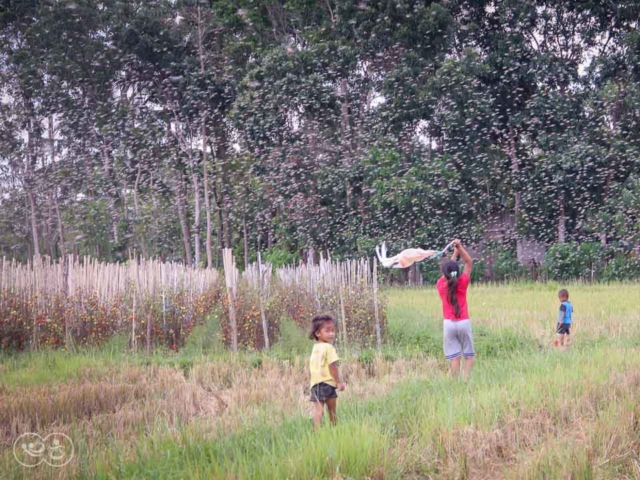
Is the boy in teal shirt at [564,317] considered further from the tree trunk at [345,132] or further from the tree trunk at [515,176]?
the tree trunk at [345,132]

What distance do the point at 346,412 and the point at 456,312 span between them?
74.3 inches

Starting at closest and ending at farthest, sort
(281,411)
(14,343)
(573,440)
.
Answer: (573,440) → (281,411) → (14,343)

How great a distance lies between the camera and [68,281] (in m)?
9.86

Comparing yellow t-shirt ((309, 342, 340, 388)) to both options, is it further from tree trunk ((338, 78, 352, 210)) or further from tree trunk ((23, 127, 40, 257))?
tree trunk ((23, 127, 40, 257))

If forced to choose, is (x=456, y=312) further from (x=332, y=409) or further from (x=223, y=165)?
(x=223, y=165)

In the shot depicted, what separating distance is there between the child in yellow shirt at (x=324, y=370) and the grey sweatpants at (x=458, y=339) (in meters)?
2.08

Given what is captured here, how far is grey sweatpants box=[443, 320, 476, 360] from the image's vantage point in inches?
249

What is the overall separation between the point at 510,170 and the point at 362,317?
12.1 m

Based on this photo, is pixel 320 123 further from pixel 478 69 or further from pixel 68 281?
pixel 68 281

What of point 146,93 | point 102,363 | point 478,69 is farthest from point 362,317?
point 146,93

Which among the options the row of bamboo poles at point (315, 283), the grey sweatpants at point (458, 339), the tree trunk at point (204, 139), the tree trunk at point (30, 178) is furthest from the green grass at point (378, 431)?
the tree trunk at point (30, 178)

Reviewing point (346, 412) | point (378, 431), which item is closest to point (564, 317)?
point (346, 412)

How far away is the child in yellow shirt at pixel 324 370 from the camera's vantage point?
4504 mm

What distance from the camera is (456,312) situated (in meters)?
6.31
